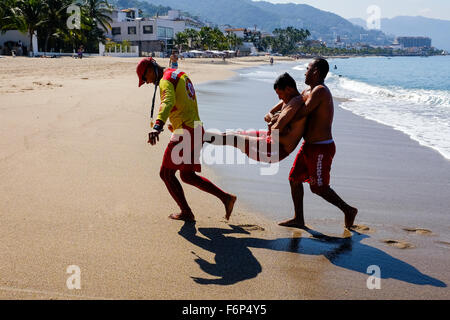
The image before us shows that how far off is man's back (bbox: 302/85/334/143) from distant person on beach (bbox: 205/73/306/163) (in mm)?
98

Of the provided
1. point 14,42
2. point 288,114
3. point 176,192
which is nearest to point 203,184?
point 176,192

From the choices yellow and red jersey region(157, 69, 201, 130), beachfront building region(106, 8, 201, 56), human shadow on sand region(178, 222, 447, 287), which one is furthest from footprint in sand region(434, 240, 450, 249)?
beachfront building region(106, 8, 201, 56)

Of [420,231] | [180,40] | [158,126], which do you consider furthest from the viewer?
[180,40]

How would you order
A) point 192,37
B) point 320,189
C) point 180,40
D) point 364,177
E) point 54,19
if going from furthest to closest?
1. point 192,37
2. point 180,40
3. point 54,19
4. point 364,177
5. point 320,189

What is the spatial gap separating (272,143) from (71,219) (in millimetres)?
2222

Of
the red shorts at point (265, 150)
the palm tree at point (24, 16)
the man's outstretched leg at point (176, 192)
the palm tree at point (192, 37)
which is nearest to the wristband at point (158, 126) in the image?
the man's outstretched leg at point (176, 192)

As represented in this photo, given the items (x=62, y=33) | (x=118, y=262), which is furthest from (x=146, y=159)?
(x=62, y=33)

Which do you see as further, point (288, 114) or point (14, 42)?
point (14, 42)

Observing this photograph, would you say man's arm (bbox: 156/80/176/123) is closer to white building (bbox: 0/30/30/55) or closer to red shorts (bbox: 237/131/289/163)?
red shorts (bbox: 237/131/289/163)

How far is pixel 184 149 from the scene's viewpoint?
4047 mm

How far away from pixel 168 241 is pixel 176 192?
0.61 metres

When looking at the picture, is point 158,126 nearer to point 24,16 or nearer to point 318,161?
point 318,161

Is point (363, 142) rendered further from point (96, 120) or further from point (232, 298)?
point (232, 298)
